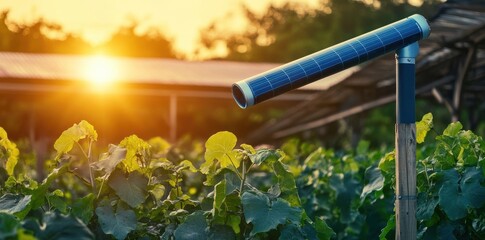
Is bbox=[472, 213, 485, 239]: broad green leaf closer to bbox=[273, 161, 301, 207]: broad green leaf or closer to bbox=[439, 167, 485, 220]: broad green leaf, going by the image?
bbox=[439, 167, 485, 220]: broad green leaf

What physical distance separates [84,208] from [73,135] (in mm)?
335

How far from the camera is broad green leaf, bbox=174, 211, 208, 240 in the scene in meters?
3.79

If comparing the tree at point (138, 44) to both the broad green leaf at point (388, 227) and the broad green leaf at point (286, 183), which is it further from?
the broad green leaf at point (286, 183)

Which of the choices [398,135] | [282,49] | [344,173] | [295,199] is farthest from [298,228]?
[282,49]

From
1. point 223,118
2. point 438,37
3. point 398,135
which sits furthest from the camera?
point 223,118

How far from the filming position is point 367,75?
1504 centimetres

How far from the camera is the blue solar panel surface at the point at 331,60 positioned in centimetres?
322

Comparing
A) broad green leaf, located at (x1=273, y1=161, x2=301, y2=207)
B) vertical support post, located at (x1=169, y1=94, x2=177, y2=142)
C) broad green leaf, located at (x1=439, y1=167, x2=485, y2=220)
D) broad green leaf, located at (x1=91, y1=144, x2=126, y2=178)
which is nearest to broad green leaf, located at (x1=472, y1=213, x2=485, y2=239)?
broad green leaf, located at (x1=439, y1=167, x2=485, y2=220)

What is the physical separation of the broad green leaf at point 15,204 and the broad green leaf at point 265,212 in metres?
0.73

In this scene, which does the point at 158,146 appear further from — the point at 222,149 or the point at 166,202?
the point at 222,149

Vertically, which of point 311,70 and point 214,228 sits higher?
point 311,70

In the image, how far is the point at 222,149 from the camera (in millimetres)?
3922

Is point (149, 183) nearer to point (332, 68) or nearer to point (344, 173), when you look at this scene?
point (332, 68)

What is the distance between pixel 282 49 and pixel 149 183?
43.8 metres
